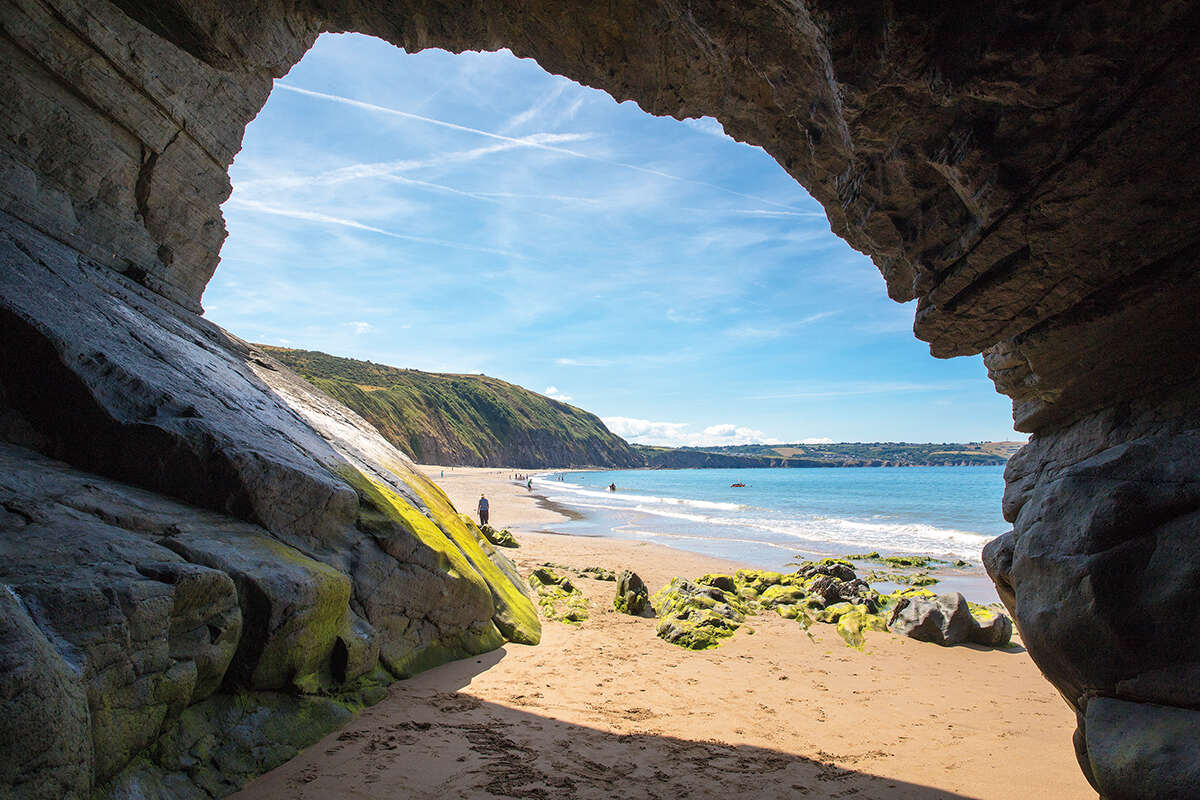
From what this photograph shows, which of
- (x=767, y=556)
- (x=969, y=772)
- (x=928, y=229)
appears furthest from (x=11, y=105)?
(x=767, y=556)

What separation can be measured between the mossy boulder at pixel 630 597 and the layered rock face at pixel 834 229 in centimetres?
404

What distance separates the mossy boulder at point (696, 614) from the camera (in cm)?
981

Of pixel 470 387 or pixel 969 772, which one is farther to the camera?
pixel 470 387

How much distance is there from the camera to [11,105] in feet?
26.8

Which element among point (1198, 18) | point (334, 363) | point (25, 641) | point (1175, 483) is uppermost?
point (334, 363)

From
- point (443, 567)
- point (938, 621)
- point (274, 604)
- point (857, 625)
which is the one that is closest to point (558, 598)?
point (443, 567)

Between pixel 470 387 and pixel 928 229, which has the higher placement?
pixel 470 387

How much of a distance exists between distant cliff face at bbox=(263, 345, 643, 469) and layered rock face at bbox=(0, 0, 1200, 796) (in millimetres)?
63137

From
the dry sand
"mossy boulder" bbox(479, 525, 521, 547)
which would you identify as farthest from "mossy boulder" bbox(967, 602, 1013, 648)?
"mossy boulder" bbox(479, 525, 521, 547)

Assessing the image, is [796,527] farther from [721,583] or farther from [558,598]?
[558,598]

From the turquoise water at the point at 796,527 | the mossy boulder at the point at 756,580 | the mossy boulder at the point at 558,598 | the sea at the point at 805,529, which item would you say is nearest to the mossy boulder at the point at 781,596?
the mossy boulder at the point at 756,580

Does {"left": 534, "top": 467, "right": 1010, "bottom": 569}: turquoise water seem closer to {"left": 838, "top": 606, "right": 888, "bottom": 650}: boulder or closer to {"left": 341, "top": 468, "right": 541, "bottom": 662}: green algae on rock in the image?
{"left": 838, "top": 606, "right": 888, "bottom": 650}: boulder

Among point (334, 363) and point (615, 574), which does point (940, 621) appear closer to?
point (615, 574)

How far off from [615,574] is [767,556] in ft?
30.1
